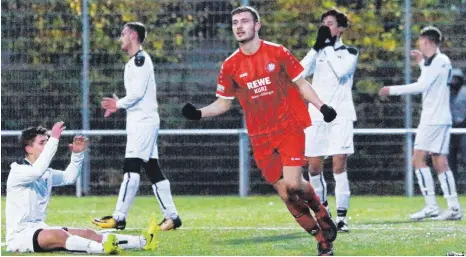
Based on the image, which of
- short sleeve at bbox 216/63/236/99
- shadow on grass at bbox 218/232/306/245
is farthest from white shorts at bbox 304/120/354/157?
short sleeve at bbox 216/63/236/99

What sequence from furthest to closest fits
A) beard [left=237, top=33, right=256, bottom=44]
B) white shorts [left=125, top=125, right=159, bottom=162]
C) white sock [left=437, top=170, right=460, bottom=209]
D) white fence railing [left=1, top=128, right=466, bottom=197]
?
1. white fence railing [left=1, top=128, right=466, bottom=197]
2. white sock [left=437, top=170, right=460, bottom=209]
3. white shorts [left=125, top=125, right=159, bottom=162]
4. beard [left=237, top=33, right=256, bottom=44]

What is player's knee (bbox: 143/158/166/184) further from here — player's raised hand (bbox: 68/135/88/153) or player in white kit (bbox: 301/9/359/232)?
player's raised hand (bbox: 68/135/88/153)

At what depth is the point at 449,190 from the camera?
14477 mm

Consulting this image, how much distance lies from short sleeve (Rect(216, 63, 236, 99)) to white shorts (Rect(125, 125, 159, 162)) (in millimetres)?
2687

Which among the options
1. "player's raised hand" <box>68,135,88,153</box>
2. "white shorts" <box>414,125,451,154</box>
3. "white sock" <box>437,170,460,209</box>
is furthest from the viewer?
"white shorts" <box>414,125,451,154</box>

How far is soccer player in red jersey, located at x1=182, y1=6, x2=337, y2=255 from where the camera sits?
10281mm

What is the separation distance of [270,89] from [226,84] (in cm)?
42

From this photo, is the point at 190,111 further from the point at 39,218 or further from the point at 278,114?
the point at 39,218

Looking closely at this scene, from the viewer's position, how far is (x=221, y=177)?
19.0 meters

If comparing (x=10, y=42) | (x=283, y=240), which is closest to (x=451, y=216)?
(x=283, y=240)

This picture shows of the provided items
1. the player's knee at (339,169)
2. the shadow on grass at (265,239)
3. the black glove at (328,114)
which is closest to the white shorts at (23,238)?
the shadow on grass at (265,239)

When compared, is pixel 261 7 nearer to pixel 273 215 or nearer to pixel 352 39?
pixel 352 39

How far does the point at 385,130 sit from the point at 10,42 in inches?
211

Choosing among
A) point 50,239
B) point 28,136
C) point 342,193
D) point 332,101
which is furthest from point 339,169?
point 50,239
